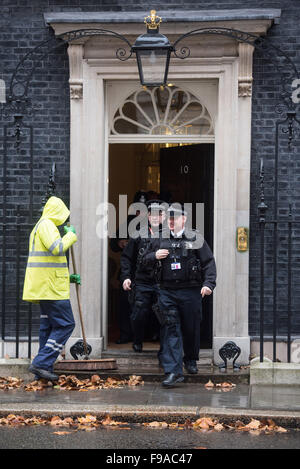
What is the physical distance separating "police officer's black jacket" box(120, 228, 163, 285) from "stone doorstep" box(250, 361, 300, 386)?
162 cm

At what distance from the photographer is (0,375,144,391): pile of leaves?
9.12m

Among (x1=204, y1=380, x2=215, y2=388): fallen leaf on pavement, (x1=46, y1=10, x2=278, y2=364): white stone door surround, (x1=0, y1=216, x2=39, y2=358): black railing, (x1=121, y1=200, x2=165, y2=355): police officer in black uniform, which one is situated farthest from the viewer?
(x1=0, y1=216, x2=39, y2=358): black railing

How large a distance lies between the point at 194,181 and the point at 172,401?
3.52m

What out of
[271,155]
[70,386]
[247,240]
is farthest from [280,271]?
[70,386]

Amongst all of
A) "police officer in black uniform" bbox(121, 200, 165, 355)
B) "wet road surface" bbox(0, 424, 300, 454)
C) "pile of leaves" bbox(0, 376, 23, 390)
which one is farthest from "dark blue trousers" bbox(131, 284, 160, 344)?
"wet road surface" bbox(0, 424, 300, 454)

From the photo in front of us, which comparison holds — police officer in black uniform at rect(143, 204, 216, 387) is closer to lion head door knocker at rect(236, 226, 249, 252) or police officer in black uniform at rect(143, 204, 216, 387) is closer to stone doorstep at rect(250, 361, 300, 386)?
stone doorstep at rect(250, 361, 300, 386)

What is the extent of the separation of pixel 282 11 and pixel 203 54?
1.03 metres

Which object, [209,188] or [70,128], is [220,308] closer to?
[209,188]

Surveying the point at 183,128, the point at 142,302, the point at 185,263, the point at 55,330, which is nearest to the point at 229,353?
the point at 142,302

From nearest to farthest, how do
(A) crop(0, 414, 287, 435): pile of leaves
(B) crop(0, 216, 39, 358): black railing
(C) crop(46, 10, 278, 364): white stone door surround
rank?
(A) crop(0, 414, 287, 435): pile of leaves < (C) crop(46, 10, 278, 364): white stone door surround < (B) crop(0, 216, 39, 358): black railing

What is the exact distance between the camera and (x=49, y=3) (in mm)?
10484

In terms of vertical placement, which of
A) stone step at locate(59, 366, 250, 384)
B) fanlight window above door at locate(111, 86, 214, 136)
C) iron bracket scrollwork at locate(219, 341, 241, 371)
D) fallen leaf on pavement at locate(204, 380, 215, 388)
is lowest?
fallen leaf on pavement at locate(204, 380, 215, 388)

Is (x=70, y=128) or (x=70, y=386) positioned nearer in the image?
(x=70, y=386)

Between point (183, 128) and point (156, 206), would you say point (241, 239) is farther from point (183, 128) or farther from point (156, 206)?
point (183, 128)
